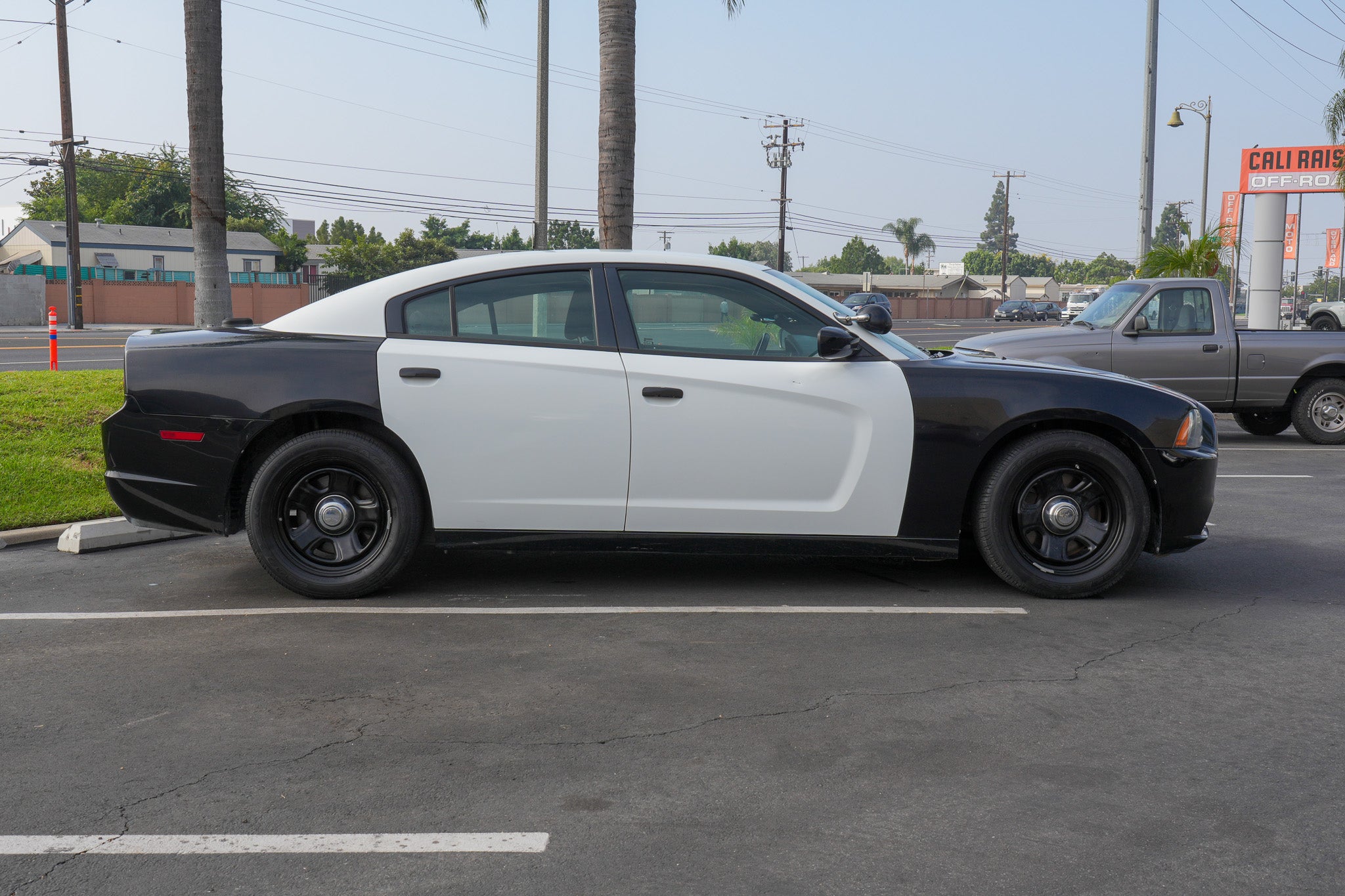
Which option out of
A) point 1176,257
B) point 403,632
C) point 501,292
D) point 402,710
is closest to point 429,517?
point 403,632

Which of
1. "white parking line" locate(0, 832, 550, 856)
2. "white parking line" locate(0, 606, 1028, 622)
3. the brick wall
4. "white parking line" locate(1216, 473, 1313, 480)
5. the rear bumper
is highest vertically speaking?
the brick wall

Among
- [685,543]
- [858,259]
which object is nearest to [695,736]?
[685,543]

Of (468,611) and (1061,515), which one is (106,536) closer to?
(468,611)

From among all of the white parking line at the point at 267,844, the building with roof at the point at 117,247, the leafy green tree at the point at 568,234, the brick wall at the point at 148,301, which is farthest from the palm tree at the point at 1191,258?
the leafy green tree at the point at 568,234

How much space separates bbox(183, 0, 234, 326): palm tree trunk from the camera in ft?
34.6

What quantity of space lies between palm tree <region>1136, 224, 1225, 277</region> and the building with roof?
5450 cm

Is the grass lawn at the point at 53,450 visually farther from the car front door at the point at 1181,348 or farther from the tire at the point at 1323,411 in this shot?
Result: the tire at the point at 1323,411

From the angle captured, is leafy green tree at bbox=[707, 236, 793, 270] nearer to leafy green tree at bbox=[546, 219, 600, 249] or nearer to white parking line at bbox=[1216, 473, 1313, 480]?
leafy green tree at bbox=[546, 219, 600, 249]

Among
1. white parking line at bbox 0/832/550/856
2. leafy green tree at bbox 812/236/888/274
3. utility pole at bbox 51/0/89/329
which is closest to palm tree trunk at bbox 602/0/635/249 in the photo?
white parking line at bbox 0/832/550/856

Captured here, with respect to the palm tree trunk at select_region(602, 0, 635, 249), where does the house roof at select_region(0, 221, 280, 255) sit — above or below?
above

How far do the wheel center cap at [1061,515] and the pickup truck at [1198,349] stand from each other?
246 inches

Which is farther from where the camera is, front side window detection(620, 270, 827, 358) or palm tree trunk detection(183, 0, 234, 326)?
palm tree trunk detection(183, 0, 234, 326)

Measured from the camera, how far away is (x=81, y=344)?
29797 millimetres

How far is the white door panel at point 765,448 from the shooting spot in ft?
18.0
